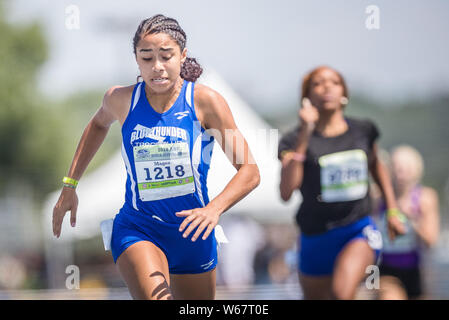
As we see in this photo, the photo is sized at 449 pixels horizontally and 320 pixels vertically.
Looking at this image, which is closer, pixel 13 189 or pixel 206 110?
pixel 206 110

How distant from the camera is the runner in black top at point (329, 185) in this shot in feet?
15.6

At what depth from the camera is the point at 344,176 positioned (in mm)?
4766

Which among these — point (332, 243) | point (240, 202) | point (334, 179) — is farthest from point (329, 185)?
point (240, 202)

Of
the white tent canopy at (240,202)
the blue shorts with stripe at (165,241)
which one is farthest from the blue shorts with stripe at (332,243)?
the white tent canopy at (240,202)

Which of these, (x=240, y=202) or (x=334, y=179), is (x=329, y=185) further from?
A: (x=240, y=202)

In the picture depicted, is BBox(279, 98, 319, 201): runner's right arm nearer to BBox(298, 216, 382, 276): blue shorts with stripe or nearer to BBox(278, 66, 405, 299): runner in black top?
BBox(278, 66, 405, 299): runner in black top

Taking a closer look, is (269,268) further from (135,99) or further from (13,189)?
(13,189)

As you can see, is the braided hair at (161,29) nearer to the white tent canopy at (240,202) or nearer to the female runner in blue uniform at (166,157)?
the female runner in blue uniform at (166,157)

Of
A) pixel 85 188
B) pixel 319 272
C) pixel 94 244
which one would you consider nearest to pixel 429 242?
pixel 319 272

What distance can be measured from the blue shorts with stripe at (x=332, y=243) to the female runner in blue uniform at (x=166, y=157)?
128 cm

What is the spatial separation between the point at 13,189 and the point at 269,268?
1826cm

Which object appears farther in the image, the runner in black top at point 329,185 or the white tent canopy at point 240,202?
the white tent canopy at point 240,202

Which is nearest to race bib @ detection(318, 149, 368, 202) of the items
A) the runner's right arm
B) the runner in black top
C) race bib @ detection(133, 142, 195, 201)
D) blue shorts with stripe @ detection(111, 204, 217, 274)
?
the runner in black top

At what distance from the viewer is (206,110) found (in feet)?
11.8
